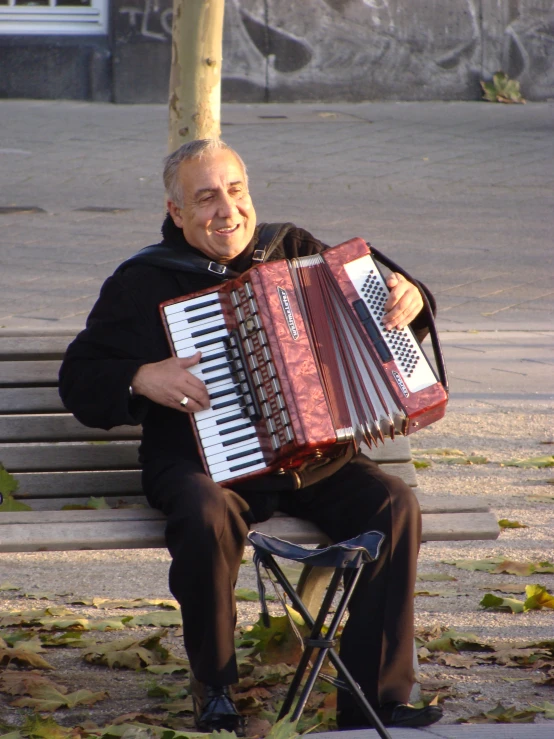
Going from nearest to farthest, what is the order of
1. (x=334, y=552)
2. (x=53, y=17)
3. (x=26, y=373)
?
(x=334, y=552), (x=26, y=373), (x=53, y=17)

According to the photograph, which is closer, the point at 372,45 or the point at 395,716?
the point at 395,716

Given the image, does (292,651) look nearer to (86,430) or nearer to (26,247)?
(86,430)

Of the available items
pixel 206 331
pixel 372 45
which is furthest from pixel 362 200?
pixel 206 331

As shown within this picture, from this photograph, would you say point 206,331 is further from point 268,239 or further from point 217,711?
point 217,711

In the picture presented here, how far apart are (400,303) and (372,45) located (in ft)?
41.1

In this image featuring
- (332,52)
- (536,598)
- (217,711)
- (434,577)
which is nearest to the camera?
(217,711)

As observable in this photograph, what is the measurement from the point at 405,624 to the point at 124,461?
1.08m

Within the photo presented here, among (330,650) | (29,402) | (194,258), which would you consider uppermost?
(194,258)

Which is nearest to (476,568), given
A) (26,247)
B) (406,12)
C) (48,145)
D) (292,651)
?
(292,651)

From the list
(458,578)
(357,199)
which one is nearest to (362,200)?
(357,199)

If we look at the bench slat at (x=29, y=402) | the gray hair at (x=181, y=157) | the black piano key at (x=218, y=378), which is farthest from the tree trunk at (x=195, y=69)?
the black piano key at (x=218, y=378)

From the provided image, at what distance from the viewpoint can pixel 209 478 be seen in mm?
3080

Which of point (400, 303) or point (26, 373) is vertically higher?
point (400, 303)

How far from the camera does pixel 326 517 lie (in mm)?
3172
